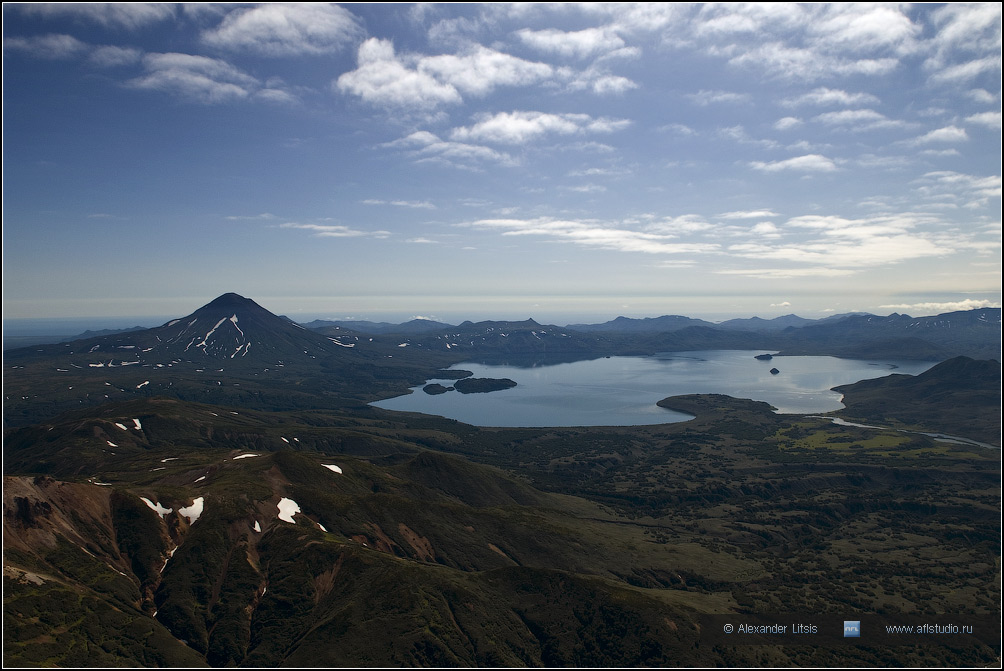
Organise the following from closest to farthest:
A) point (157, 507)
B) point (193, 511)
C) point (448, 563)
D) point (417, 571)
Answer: point (417, 571) → point (157, 507) → point (193, 511) → point (448, 563)

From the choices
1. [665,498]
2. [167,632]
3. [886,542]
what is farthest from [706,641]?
[665,498]

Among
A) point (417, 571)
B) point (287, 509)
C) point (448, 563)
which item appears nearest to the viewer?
point (417, 571)

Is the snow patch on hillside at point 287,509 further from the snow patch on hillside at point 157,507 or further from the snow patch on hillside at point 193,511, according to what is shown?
the snow patch on hillside at point 157,507

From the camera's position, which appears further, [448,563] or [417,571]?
[448,563]

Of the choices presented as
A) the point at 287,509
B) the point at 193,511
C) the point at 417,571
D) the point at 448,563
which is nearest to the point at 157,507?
the point at 193,511

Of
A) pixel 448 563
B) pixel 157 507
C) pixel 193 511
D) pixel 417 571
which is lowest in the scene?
pixel 448 563

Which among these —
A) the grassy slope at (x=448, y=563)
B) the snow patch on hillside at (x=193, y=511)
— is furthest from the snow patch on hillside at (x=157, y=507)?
the snow patch on hillside at (x=193, y=511)

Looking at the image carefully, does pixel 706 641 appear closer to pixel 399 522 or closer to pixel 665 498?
pixel 399 522

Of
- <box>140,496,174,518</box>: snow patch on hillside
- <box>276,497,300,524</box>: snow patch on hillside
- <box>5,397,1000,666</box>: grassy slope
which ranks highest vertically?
<box>140,496,174,518</box>: snow patch on hillside

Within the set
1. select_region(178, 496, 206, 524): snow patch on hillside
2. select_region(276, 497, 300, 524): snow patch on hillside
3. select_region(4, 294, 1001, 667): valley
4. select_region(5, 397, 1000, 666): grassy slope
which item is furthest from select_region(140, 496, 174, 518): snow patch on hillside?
select_region(276, 497, 300, 524): snow patch on hillside

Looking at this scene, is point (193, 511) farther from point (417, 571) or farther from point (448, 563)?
point (448, 563)

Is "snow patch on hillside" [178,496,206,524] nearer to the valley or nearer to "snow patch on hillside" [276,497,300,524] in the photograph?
the valley
